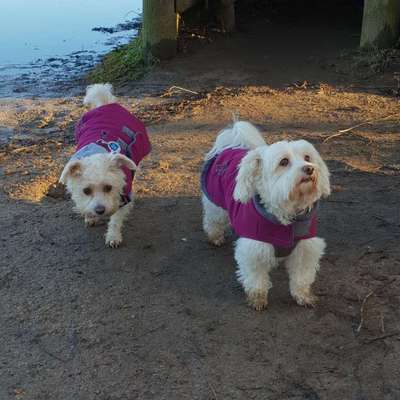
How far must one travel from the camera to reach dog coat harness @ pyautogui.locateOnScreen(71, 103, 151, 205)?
16.8 feet

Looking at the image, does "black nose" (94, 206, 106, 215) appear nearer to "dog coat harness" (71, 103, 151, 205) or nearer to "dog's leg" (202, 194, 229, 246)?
"dog coat harness" (71, 103, 151, 205)

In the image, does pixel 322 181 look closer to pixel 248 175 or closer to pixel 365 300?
pixel 248 175

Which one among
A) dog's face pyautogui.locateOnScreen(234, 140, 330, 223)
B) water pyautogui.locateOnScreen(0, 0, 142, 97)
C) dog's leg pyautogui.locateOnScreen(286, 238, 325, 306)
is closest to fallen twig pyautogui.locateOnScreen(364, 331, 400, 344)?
dog's leg pyautogui.locateOnScreen(286, 238, 325, 306)

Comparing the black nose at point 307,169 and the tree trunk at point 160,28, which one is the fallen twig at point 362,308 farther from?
the tree trunk at point 160,28

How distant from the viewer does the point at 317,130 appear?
7168mm

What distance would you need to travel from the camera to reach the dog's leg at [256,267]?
12.7 ft

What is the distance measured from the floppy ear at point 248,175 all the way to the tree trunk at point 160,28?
6.82 metres

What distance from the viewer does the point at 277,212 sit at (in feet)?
12.3

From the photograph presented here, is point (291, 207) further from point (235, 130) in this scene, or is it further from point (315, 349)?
point (235, 130)

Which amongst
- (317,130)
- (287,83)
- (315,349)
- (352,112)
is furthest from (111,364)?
(287,83)

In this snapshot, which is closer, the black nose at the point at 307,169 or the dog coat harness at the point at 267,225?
the black nose at the point at 307,169

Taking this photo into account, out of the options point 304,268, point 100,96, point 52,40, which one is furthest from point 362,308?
point 52,40

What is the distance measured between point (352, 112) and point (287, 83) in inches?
68.3

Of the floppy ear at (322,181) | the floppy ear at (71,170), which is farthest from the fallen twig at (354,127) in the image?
the floppy ear at (322,181)
